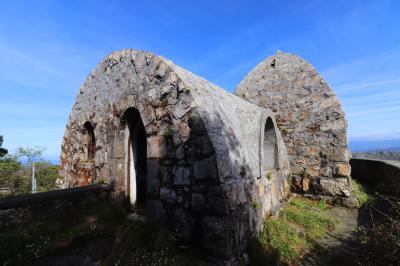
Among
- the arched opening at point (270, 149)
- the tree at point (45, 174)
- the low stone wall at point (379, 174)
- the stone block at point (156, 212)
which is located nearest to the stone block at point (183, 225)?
the stone block at point (156, 212)

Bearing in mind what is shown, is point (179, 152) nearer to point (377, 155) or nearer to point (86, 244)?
Result: point (86, 244)

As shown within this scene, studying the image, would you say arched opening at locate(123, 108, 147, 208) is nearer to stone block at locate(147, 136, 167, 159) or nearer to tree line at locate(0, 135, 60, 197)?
stone block at locate(147, 136, 167, 159)

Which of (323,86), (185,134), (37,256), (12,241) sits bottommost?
(37,256)

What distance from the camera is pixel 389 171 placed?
743 centimetres

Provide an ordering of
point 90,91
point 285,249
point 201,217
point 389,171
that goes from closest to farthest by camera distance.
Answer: point 201,217, point 285,249, point 90,91, point 389,171

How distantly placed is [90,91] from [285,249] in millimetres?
5562

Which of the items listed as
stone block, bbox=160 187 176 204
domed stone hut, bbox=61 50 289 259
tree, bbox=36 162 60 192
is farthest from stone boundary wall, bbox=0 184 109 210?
tree, bbox=36 162 60 192

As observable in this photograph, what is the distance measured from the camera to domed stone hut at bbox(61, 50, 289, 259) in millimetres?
3178

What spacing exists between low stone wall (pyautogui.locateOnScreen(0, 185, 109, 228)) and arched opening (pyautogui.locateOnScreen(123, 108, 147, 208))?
0.59m

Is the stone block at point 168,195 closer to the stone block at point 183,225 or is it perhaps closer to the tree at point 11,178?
the stone block at point 183,225

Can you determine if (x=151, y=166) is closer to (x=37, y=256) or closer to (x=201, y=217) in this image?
(x=201, y=217)

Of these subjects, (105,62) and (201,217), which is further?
(105,62)

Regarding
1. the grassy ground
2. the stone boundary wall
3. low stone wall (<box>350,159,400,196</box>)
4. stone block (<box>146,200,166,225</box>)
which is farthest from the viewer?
low stone wall (<box>350,159,400,196</box>)

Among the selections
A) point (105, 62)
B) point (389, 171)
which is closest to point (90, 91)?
point (105, 62)
